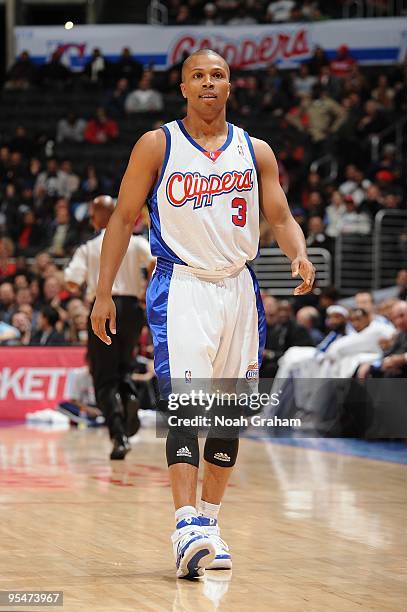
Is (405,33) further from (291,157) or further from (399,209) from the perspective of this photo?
(399,209)

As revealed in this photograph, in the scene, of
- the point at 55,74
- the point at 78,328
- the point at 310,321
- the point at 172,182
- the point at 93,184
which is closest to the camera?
the point at 172,182

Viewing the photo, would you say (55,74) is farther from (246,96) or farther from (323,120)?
(323,120)

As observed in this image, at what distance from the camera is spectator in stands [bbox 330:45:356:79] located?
68.2ft

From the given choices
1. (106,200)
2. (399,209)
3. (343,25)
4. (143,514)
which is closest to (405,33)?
(343,25)

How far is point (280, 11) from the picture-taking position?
865 inches

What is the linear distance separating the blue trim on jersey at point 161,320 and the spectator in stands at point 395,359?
5.89m

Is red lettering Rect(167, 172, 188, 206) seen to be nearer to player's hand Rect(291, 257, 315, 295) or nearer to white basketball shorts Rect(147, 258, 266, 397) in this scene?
white basketball shorts Rect(147, 258, 266, 397)

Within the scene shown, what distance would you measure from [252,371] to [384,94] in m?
16.3

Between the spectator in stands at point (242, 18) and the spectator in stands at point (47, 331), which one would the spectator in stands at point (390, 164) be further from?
the spectator in stands at point (47, 331)

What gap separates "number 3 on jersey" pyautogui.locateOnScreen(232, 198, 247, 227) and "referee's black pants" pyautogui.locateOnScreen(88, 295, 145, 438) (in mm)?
3970

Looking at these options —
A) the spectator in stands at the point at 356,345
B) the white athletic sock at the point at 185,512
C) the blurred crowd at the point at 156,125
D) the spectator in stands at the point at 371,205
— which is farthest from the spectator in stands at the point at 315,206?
the white athletic sock at the point at 185,512

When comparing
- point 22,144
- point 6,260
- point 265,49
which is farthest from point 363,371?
point 265,49

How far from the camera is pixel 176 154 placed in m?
4.68

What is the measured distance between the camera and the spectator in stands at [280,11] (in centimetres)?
2188
